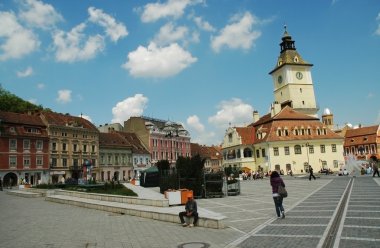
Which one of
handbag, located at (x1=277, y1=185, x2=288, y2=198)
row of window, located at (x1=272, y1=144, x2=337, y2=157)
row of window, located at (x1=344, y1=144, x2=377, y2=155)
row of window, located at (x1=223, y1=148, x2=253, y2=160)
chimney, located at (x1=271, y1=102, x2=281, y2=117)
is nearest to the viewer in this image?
handbag, located at (x1=277, y1=185, x2=288, y2=198)

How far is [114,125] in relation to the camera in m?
91.5

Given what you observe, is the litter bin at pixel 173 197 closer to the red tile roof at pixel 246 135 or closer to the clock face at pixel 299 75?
the red tile roof at pixel 246 135

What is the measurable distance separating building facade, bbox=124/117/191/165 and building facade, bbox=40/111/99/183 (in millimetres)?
16340

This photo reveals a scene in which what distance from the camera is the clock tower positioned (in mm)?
79312

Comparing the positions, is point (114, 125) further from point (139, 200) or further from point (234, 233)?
point (234, 233)

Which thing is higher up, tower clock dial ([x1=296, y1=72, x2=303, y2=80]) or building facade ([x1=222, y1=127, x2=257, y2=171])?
tower clock dial ([x1=296, y1=72, x2=303, y2=80])

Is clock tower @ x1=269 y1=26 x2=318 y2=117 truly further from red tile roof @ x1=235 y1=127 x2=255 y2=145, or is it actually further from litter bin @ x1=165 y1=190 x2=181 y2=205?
litter bin @ x1=165 y1=190 x2=181 y2=205

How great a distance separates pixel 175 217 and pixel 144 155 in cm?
7035

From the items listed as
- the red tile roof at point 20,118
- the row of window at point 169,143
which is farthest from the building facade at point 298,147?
the red tile roof at point 20,118

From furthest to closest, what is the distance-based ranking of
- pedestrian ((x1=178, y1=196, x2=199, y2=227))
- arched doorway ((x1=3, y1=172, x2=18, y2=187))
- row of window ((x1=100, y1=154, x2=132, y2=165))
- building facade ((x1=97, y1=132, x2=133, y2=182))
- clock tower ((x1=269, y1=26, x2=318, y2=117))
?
clock tower ((x1=269, y1=26, x2=318, y2=117)) < row of window ((x1=100, y1=154, x2=132, y2=165)) < building facade ((x1=97, y1=132, x2=133, y2=182)) < arched doorway ((x1=3, y1=172, x2=18, y2=187)) < pedestrian ((x1=178, y1=196, x2=199, y2=227))

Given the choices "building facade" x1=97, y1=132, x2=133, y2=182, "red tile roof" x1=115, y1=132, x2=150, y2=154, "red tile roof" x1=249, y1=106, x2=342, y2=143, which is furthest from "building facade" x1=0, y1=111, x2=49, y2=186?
"red tile roof" x1=249, y1=106, x2=342, y2=143

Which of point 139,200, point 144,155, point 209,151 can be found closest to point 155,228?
point 139,200

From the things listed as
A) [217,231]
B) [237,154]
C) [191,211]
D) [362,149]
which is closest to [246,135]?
[237,154]

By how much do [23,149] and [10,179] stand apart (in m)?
5.18
